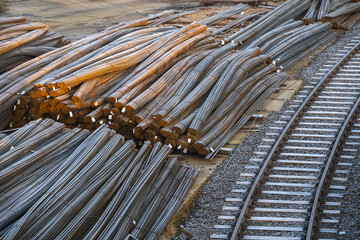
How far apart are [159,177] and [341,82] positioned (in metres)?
8.60

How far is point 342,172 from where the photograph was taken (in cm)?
1070

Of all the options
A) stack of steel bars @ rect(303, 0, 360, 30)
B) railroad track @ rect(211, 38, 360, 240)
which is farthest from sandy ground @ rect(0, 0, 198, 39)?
railroad track @ rect(211, 38, 360, 240)

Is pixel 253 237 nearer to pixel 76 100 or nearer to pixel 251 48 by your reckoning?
pixel 76 100

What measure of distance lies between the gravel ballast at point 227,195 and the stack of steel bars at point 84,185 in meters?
0.44

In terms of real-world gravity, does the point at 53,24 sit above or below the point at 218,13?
below

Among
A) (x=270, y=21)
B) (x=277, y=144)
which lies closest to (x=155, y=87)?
(x=277, y=144)

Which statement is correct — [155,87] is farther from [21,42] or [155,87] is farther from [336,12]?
[336,12]

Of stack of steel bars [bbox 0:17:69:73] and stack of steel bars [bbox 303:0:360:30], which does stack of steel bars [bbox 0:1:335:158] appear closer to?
stack of steel bars [bbox 0:17:69:73]

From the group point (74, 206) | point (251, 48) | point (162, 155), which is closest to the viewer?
point (74, 206)

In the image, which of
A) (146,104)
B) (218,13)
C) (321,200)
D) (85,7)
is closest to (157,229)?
(321,200)

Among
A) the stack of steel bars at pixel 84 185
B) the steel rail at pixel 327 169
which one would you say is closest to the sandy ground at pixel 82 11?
the stack of steel bars at pixel 84 185

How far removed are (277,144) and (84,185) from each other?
17.1 feet

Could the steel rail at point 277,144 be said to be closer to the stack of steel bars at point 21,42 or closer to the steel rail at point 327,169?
the steel rail at point 327,169

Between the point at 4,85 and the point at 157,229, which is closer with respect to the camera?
the point at 157,229
